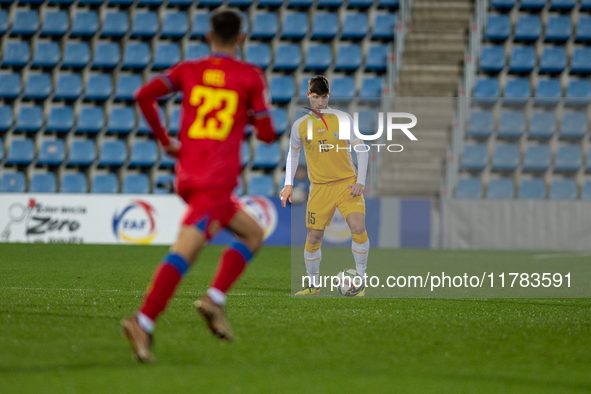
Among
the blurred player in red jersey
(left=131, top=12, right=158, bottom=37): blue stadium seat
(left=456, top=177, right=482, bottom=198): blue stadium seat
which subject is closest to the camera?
the blurred player in red jersey

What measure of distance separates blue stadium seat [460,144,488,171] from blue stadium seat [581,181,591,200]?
2.09 m

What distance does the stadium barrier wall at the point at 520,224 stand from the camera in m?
14.2

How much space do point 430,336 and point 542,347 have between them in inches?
23.8

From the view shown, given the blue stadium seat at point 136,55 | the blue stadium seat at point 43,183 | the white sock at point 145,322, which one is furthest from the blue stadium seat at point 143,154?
the white sock at point 145,322

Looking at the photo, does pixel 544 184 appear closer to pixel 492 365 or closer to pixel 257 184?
pixel 257 184

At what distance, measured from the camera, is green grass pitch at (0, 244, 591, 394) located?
8.93ft

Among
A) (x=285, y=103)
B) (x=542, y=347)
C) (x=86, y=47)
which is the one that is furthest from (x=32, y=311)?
(x=86, y=47)

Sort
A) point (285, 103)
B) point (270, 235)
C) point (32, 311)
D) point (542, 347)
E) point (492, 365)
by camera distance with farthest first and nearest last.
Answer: point (285, 103) → point (270, 235) → point (32, 311) → point (542, 347) → point (492, 365)

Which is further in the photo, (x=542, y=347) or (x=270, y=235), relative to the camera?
(x=270, y=235)

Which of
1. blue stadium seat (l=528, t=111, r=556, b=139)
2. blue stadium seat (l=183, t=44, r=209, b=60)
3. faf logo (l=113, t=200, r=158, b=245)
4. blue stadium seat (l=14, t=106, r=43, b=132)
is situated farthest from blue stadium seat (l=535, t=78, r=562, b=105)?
blue stadium seat (l=14, t=106, r=43, b=132)

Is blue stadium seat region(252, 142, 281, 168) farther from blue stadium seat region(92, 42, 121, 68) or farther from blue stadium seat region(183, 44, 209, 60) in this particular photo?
blue stadium seat region(92, 42, 121, 68)

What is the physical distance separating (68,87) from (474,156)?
33.4 feet

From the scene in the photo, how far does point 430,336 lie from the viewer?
4.02 metres

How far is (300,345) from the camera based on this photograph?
11.8 feet
